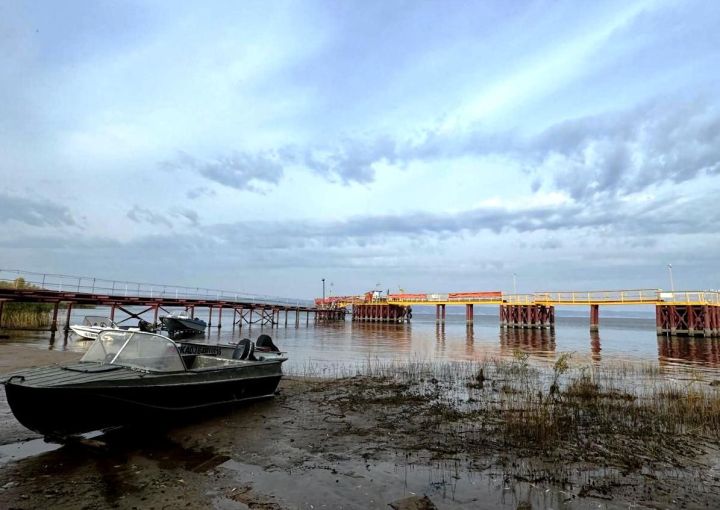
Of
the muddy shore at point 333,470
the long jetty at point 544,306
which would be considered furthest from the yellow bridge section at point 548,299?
the muddy shore at point 333,470

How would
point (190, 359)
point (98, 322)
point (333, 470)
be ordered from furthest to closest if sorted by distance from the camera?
point (98, 322) → point (190, 359) → point (333, 470)

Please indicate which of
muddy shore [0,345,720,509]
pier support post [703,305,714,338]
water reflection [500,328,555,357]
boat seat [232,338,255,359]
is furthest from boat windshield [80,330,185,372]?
pier support post [703,305,714,338]

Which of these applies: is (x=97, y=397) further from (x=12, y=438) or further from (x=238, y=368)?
(x=238, y=368)

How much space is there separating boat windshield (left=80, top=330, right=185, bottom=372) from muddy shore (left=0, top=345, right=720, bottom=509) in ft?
3.90

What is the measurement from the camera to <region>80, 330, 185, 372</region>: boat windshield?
815 cm

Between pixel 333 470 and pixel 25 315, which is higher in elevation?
pixel 25 315

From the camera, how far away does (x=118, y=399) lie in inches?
278

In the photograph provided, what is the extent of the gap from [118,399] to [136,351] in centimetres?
135

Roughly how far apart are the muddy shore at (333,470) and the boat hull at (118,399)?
33 centimetres

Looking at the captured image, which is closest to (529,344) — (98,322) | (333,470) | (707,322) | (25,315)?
(707,322)

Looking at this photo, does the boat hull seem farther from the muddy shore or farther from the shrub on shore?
the shrub on shore

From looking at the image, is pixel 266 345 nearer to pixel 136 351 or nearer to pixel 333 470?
pixel 136 351

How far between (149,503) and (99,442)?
8.94 ft

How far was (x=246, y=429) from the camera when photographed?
26.6 feet
